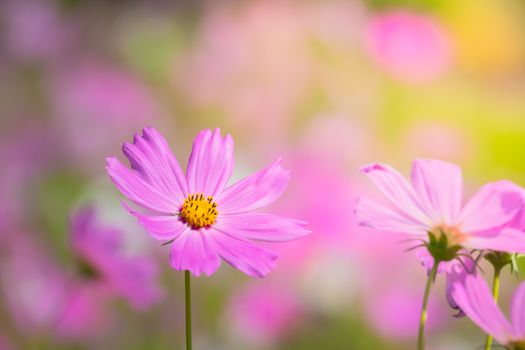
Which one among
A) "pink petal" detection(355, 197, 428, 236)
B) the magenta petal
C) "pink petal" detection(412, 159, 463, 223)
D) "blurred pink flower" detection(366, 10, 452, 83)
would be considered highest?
"blurred pink flower" detection(366, 10, 452, 83)

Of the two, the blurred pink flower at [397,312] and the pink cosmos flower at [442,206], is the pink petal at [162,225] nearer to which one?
the pink cosmos flower at [442,206]

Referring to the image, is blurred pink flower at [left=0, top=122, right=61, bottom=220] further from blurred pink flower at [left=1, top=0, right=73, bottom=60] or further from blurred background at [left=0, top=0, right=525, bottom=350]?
blurred pink flower at [left=1, top=0, right=73, bottom=60]

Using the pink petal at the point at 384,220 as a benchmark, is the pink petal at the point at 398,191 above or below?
above

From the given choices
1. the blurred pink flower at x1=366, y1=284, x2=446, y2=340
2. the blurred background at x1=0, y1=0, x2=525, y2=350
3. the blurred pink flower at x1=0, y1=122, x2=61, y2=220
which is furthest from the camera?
the blurred pink flower at x1=0, y1=122, x2=61, y2=220

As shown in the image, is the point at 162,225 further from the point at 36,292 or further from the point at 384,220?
the point at 36,292

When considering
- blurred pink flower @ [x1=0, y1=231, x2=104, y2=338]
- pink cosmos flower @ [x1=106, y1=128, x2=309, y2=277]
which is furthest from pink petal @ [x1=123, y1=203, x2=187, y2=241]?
blurred pink flower @ [x1=0, y1=231, x2=104, y2=338]

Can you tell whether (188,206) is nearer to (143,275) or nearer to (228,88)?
(143,275)

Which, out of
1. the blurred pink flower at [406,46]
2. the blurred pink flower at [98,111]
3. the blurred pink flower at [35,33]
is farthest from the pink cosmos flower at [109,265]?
the blurred pink flower at [35,33]
